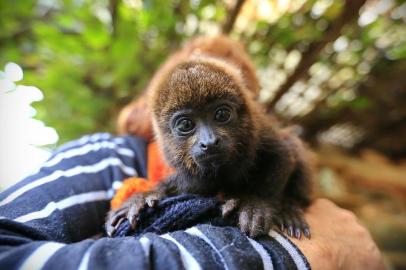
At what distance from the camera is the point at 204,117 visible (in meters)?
1.92

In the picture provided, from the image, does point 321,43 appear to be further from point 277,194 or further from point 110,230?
point 110,230

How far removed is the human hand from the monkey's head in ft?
1.59

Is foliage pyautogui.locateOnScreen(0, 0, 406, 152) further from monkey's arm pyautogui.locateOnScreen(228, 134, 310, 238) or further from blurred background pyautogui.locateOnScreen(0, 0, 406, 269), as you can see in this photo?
monkey's arm pyautogui.locateOnScreen(228, 134, 310, 238)

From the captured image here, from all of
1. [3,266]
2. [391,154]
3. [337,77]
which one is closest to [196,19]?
[337,77]

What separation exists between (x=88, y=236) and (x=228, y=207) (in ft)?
2.19

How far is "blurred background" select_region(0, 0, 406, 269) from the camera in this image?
257 centimetres

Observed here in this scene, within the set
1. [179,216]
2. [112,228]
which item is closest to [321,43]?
[179,216]

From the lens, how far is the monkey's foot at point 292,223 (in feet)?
5.62

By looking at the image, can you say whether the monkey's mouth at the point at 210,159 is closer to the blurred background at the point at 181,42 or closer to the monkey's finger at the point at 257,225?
the monkey's finger at the point at 257,225

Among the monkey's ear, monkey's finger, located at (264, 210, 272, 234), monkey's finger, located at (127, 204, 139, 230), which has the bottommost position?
monkey's finger, located at (264, 210, 272, 234)

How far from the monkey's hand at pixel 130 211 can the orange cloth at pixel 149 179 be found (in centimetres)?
5

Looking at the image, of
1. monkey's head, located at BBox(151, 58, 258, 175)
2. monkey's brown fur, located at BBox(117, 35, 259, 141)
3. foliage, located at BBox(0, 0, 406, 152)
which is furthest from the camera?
foliage, located at BBox(0, 0, 406, 152)

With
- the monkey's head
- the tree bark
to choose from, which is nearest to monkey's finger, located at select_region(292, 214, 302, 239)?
the monkey's head

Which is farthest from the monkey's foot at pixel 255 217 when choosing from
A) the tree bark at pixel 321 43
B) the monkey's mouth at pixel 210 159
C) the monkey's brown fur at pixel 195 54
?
the tree bark at pixel 321 43
